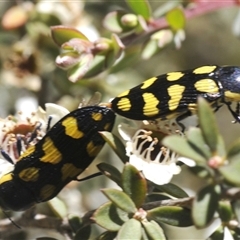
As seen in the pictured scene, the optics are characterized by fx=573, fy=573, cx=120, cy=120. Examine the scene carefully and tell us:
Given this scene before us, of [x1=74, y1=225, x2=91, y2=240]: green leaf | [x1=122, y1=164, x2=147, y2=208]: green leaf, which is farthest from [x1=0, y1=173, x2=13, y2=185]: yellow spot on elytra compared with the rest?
[x1=122, y1=164, x2=147, y2=208]: green leaf

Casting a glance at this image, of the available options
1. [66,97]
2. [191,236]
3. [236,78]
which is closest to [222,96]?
[236,78]

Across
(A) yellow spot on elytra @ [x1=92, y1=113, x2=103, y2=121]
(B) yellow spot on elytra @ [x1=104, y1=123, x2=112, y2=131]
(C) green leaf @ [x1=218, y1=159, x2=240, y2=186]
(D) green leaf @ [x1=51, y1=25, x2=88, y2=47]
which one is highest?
(D) green leaf @ [x1=51, y1=25, x2=88, y2=47]

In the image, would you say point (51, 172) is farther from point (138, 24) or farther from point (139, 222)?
point (138, 24)

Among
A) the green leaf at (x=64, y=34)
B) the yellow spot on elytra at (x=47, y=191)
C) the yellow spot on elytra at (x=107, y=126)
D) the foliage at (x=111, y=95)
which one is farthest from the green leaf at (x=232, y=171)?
the green leaf at (x=64, y=34)

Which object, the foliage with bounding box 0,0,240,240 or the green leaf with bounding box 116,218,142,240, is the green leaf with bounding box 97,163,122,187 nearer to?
the foliage with bounding box 0,0,240,240

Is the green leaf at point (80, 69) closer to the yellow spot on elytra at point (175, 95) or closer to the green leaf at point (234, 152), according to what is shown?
the yellow spot on elytra at point (175, 95)

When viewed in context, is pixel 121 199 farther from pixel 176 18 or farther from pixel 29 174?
pixel 176 18
